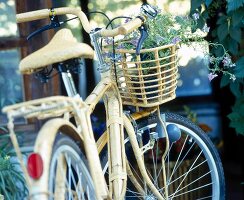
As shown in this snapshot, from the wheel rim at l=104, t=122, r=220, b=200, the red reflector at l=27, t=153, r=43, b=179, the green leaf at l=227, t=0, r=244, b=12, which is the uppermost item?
the green leaf at l=227, t=0, r=244, b=12

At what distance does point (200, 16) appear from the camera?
10.5ft

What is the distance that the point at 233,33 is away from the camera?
3.13 metres

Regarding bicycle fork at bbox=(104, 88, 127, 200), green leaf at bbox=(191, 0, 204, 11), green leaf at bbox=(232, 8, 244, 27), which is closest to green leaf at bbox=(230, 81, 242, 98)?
green leaf at bbox=(232, 8, 244, 27)

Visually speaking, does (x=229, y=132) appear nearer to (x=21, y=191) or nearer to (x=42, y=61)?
(x=21, y=191)

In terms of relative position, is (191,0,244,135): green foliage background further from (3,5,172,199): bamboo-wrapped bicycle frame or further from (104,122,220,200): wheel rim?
(3,5,172,199): bamboo-wrapped bicycle frame

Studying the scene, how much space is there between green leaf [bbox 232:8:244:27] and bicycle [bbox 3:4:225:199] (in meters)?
0.64

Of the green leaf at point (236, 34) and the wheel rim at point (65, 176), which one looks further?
the green leaf at point (236, 34)

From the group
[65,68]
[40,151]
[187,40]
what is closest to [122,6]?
[187,40]

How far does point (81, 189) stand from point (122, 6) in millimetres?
4164

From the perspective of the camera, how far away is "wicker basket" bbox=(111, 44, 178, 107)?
246 cm

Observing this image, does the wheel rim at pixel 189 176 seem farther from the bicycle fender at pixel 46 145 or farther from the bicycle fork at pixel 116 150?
the bicycle fender at pixel 46 145

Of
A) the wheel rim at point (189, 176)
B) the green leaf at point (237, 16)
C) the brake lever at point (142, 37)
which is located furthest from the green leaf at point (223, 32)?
the brake lever at point (142, 37)

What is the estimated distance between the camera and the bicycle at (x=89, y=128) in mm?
1874

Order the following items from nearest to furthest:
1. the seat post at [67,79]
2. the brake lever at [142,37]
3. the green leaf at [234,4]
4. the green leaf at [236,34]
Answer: the seat post at [67,79] < the brake lever at [142,37] < the green leaf at [234,4] < the green leaf at [236,34]
